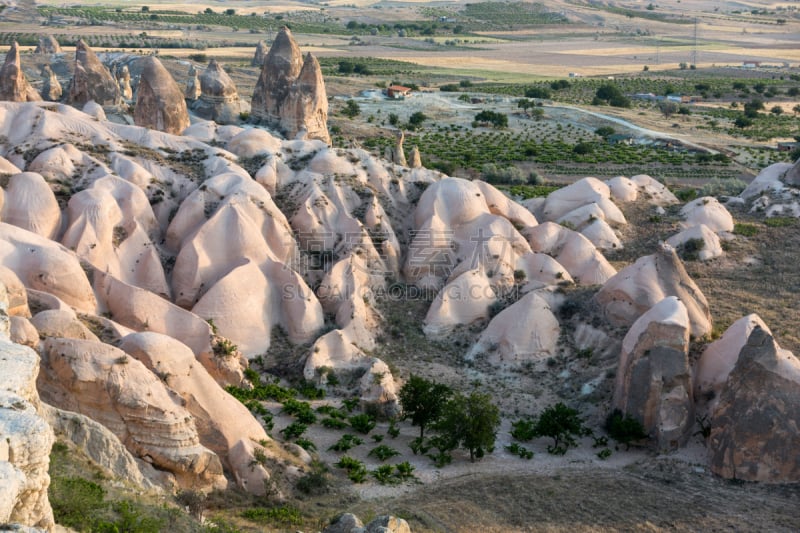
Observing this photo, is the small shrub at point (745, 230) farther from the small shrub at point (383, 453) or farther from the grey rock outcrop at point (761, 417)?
the small shrub at point (383, 453)

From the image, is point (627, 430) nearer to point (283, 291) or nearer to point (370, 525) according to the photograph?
point (370, 525)

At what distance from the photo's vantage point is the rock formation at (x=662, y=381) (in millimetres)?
20703

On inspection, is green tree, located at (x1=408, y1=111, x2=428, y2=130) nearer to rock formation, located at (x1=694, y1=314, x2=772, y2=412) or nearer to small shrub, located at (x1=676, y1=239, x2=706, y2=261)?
small shrub, located at (x1=676, y1=239, x2=706, y2=261)

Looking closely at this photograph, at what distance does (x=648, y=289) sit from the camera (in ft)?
80.5

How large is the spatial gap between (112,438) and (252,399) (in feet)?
22.6

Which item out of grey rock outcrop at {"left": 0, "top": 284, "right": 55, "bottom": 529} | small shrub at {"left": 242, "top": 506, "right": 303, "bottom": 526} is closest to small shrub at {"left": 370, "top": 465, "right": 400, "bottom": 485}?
small shrub at {"left": 242, "top": 506, "right": 303, "bottom": 526}

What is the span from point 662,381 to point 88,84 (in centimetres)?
3180

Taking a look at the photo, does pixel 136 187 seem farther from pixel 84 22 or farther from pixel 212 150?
pixel 84 22

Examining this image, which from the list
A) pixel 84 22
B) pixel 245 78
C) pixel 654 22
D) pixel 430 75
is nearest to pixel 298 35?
pixel 84 22

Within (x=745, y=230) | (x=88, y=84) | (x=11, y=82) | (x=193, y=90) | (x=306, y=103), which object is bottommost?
(x=745, y=230)

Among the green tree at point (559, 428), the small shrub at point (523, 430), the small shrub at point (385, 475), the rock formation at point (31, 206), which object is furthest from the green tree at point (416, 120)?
the small shrub at point (385, 475)

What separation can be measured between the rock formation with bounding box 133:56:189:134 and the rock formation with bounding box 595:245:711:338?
68.2 feet

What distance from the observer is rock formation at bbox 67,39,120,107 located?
43.1m

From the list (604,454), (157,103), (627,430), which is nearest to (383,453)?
(604,454)
